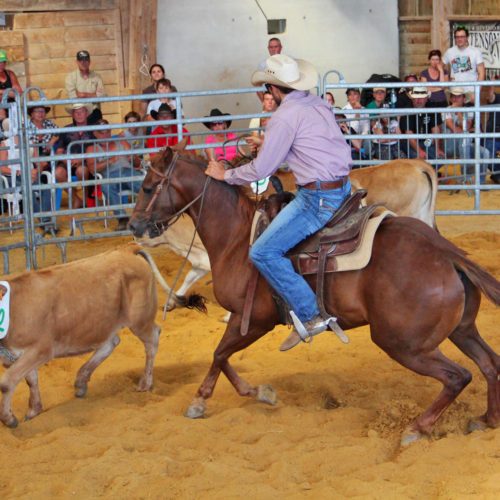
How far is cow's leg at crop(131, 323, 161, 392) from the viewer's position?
6516 mm

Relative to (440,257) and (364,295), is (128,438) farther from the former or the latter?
(440,257)

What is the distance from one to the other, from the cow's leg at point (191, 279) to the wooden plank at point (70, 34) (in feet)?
23.9

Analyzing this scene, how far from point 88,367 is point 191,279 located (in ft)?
8.79

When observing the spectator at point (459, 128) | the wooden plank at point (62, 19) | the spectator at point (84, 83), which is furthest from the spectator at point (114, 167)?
the spectator at point (459, 128)

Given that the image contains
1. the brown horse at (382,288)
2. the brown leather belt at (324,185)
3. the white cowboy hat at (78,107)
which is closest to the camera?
the brown horse at (382,288)

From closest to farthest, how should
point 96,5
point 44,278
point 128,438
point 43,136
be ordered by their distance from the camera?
point 128,438
point 44,278
point 43,136
point 96,5

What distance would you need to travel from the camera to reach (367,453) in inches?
200

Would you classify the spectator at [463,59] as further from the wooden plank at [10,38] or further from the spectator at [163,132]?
the wooden plank at [10,38]

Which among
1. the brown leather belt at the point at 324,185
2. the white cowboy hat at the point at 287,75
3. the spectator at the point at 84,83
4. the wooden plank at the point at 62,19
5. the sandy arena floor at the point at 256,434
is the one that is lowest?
the sandy arena floor at the point at 256,434

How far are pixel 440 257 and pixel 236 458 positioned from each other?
1925mm

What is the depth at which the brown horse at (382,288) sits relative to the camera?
5.13 m

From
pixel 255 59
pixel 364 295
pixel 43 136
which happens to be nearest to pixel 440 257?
pixel 364 295

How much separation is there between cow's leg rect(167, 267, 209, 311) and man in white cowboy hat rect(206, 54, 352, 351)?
3.44 m

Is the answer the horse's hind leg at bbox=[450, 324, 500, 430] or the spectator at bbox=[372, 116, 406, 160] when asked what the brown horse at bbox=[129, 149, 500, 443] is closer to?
the horse's hind leg at bbox=[450, 324, 500, 430]
